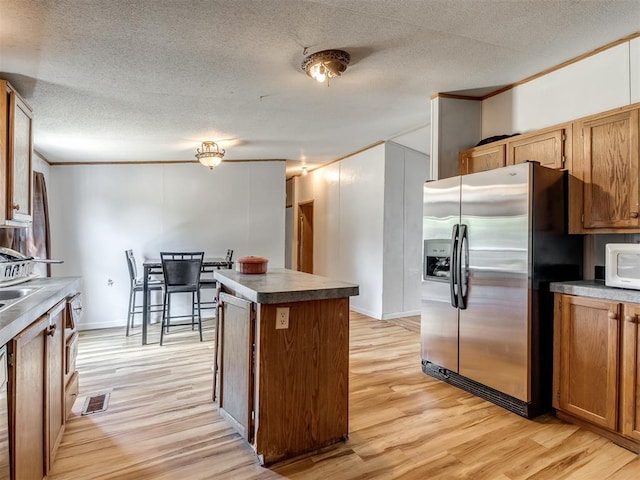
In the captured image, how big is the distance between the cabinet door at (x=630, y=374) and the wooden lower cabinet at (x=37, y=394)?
2.93 m

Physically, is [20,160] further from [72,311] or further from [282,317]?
[282,317]

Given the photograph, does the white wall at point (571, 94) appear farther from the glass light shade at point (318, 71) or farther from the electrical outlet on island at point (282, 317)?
the electrical outlet on island at point (282, 317)

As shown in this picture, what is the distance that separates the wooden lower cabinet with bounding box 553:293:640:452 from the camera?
6.76ft

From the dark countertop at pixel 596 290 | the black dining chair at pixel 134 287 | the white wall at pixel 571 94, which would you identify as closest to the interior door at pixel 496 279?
the dark countertop at pixel 596 290

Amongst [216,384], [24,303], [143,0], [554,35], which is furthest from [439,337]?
[143,0]

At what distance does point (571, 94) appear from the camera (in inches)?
107

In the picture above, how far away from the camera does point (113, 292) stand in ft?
16.3

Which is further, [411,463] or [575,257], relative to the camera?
[575,257]

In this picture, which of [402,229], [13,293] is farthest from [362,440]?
[402,229]

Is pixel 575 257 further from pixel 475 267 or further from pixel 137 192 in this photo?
pixel 137 192

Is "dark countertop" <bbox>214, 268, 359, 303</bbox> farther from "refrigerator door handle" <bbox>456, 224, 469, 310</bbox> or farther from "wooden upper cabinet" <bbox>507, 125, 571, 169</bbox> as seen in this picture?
"wooden upper cabinet" <bbox>507, 125, 571, 169</bbox>

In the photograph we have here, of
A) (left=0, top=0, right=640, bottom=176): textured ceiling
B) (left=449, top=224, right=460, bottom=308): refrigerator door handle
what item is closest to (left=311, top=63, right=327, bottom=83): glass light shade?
(left=0, top=0, right=640, bottom=176): textured ceiling

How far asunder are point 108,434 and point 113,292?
3.17 meters

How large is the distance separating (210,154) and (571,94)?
350 centimetres
